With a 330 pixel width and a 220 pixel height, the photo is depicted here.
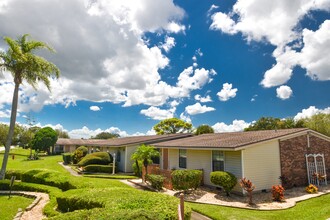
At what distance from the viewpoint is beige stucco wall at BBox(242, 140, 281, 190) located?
14273mm

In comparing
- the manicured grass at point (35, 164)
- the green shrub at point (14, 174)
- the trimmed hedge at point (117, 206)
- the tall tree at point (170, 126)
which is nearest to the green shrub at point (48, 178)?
the green shrub at point (14, 174)

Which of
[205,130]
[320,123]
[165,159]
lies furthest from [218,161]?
[320,123]

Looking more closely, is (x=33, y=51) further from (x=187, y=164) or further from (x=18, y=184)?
(x=187, y=164)

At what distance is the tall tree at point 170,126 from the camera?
208 ft

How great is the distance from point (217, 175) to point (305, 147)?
7544 millimetres

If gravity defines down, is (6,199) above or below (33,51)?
below

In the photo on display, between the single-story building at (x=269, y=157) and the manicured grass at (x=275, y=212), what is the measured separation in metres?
3.19

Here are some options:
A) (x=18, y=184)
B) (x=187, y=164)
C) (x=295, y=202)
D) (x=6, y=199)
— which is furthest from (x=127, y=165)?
(x=295, y=202)

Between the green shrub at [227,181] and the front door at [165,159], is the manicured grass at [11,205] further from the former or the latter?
the front door at [165,159]

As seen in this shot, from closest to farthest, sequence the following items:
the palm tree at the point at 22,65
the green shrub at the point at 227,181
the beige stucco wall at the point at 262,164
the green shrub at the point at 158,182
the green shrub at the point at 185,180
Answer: the green shrub at the point at 227,181 → the beige stucco wall at the point at 262,164 → the green shrub at the point at 185,180 → the green shrub at the point at 158,182 → the palm tree at the point at 22,65

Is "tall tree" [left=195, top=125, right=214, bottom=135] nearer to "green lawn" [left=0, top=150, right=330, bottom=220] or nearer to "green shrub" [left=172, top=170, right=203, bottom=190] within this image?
"green shrub" [left=172, top=170, right=203, bottom=190]

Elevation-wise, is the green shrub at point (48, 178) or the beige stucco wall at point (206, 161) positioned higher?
the beige stucco wall at point (206, 161)

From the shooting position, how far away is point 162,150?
78.1ft

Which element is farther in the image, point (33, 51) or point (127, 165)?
point (127, 165)
